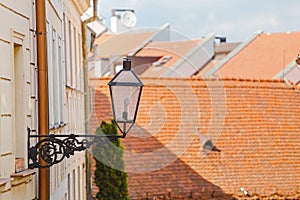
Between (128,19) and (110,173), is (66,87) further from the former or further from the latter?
(128,19)

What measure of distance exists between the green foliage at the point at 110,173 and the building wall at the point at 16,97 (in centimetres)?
877

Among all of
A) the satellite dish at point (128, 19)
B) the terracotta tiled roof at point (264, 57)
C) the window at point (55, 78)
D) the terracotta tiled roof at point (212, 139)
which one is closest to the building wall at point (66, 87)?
the window at point (55, 78)

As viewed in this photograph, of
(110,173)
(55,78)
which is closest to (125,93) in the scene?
(55,78)

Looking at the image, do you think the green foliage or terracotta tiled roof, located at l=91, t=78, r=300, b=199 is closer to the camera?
the green foliage

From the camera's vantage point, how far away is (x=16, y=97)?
5.24m

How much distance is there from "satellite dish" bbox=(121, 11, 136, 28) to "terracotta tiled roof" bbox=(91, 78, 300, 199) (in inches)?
485

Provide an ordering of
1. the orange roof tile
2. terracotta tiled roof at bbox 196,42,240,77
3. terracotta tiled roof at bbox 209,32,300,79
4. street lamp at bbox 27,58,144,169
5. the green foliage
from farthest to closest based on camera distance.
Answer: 1. terracotta tiled roof at bbox 196,42,240,77
2. the orange roof tile
3. terracotta tiled roof at bbox 209,32,300,79
4. the green foliage
5. street lamp at bbox 27,58,144,169

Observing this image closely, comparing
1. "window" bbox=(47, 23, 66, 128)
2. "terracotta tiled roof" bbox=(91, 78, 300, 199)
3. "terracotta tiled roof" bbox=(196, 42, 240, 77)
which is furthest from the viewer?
"terracotta tiled roof" bbox=(196, 42, 240, 77)

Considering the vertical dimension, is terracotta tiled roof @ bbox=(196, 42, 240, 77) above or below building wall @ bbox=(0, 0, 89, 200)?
above

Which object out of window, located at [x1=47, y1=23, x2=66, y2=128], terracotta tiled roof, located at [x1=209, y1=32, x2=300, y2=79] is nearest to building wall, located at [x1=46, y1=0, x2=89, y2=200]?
window, located at [x1=47, y1=23, x2=66, y2=128]

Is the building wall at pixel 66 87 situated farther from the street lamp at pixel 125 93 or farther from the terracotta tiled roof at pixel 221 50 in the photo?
the terracotta tiled roof at pixel 221 50

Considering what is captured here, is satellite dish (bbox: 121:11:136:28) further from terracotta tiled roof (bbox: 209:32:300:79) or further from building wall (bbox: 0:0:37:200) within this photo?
building wall (bbox: 0:0:37:200)

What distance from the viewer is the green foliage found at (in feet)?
47.9

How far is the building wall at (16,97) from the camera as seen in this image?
4695 mm
